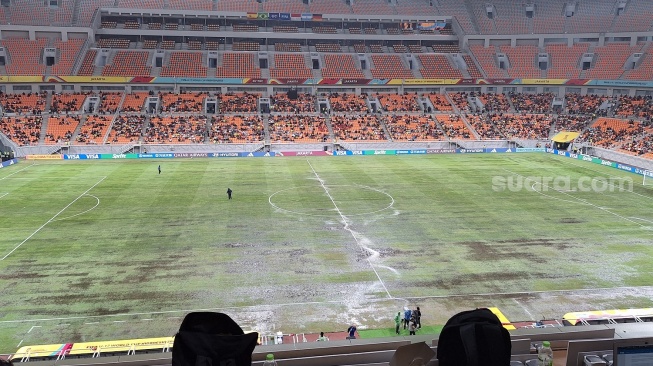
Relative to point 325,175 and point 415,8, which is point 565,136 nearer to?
point 325,175

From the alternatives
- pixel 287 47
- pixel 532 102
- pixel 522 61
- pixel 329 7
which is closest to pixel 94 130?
pixel 287 47

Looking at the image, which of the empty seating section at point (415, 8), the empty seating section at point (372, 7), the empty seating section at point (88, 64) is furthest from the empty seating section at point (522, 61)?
the empty seating section at point (88, 64)

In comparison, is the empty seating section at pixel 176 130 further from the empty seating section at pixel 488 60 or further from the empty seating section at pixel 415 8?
the empty seating section at pixel 488 60

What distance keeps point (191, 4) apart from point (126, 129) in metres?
27.9

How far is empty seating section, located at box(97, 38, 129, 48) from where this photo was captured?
260ft

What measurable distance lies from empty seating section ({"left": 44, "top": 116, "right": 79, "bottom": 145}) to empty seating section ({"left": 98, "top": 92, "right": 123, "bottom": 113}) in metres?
3.93

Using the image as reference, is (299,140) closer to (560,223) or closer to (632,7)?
(560,223)

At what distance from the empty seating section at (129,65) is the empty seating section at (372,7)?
3477cm

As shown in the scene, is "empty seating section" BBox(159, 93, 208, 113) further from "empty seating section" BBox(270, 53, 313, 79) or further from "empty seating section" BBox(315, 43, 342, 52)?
"empty seating section" BBox(315, 43, 342, 52)

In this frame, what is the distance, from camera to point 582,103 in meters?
76.7

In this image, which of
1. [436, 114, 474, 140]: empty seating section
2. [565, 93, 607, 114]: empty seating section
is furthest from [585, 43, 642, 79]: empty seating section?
[436, 114, 474, 140]: empty seating section

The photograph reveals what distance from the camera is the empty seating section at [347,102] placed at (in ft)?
248

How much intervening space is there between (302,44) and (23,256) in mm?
65594

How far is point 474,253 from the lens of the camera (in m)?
27.7
